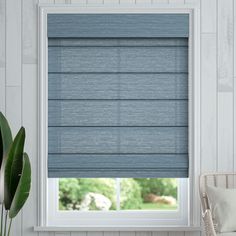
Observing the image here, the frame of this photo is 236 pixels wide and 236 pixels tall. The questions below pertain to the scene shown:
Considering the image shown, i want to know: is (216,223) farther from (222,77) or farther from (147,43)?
(147,43)

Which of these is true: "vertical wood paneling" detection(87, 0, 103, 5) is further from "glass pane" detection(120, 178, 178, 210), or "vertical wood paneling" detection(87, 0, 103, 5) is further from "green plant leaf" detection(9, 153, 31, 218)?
"glass pane" detection(120, 178, 178, 210)

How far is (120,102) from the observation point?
390 centimetres

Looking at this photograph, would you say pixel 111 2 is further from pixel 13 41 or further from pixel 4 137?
pixel 4 137

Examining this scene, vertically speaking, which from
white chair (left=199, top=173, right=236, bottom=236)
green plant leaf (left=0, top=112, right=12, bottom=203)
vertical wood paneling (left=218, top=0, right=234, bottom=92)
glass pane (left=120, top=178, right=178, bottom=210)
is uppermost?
vertical wood paneling (left=218, top=0, right=234, bottom=92)

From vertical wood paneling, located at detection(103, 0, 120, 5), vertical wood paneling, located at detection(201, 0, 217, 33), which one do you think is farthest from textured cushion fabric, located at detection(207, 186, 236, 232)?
vertical wood paneling, located at detection(103, 0, 120, 5)

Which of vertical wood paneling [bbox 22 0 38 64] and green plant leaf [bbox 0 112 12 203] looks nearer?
green plant leaf [bbox 0 112 12 203]

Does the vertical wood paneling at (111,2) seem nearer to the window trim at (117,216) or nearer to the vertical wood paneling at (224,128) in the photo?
the vertical wood paneling at (224,128)

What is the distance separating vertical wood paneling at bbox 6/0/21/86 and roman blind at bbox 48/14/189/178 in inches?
9.5

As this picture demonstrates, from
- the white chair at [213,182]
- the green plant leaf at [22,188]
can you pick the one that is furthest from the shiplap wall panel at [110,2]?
the white chair at [213,182]

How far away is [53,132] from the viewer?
154 inches

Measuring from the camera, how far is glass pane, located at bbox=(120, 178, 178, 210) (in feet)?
20.2

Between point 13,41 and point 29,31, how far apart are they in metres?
0.14

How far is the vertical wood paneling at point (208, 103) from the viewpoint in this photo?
3.87m

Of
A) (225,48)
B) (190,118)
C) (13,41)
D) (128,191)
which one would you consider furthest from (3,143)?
(128,191)
